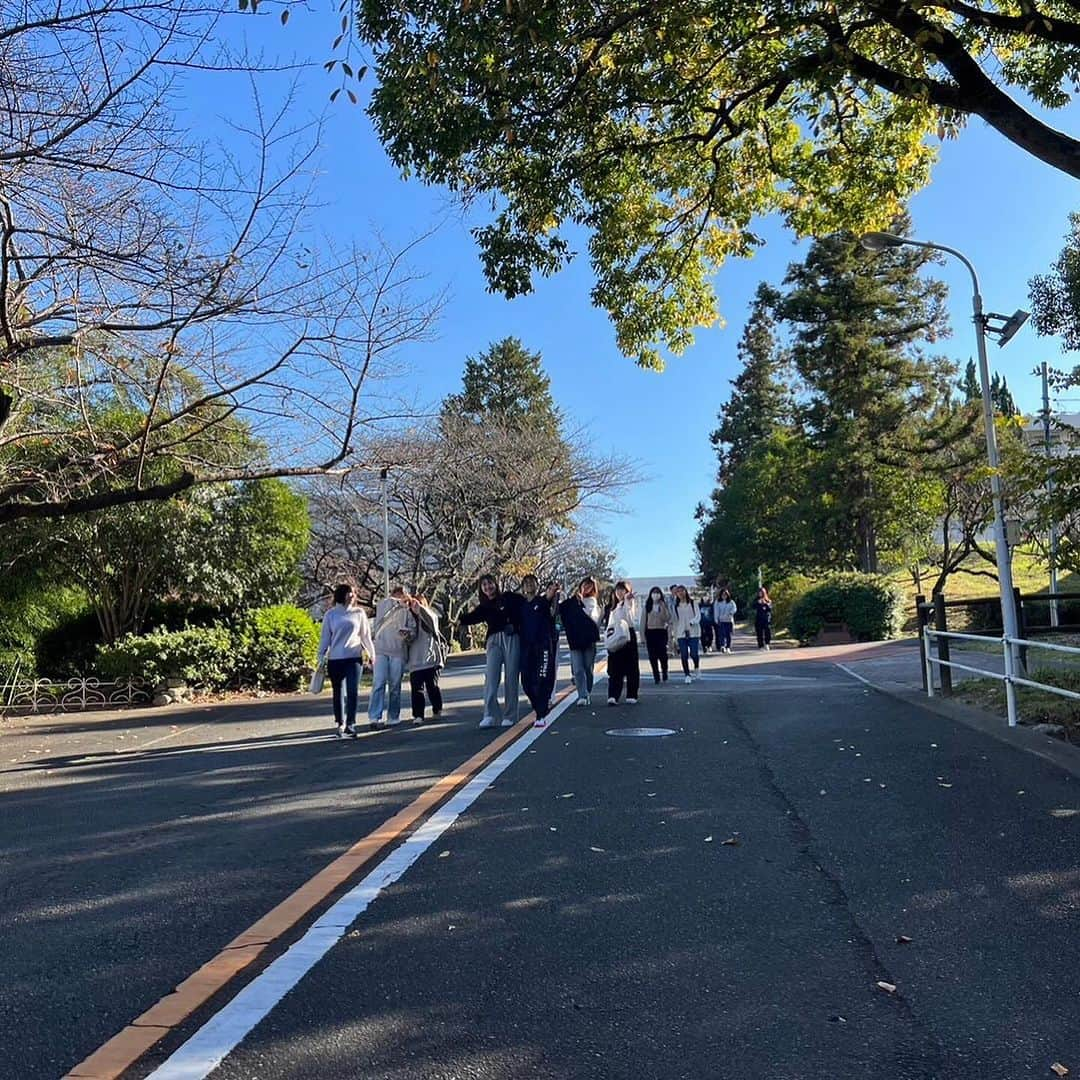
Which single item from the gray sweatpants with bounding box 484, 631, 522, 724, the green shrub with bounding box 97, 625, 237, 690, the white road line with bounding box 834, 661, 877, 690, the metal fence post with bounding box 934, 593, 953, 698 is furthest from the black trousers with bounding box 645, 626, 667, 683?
the green shrub with bounding box 97, 625, 237, 690

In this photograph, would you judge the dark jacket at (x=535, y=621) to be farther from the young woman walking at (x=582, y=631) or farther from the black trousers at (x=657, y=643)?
the black trousers at (x=657, y=643)

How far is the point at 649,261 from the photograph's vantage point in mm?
13688

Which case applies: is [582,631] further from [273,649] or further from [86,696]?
[86,696]

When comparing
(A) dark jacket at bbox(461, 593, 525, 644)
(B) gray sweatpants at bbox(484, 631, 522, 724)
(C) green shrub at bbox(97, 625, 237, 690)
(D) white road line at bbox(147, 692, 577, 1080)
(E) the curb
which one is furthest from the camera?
(C) green shrub at bbox(97, 625, 237, 690)

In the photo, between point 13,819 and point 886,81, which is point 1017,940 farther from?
point 886,81

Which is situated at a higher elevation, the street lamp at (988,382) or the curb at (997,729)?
the street lamp at (988,382)

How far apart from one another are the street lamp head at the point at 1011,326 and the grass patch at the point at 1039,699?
4663 millimetres

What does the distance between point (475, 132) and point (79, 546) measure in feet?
47.7

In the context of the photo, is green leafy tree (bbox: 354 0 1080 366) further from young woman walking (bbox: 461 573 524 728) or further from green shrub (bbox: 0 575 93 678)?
green shrub (bbox: 0 575 93 678)

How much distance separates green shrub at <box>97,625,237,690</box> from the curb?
11.2m

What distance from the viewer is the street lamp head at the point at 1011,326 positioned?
14.0m

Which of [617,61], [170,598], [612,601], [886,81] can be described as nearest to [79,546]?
[170,598]

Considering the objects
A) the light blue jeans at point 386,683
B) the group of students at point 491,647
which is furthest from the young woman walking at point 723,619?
the light blue jeans at point 386,683

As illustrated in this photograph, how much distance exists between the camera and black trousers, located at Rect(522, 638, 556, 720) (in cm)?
1182
